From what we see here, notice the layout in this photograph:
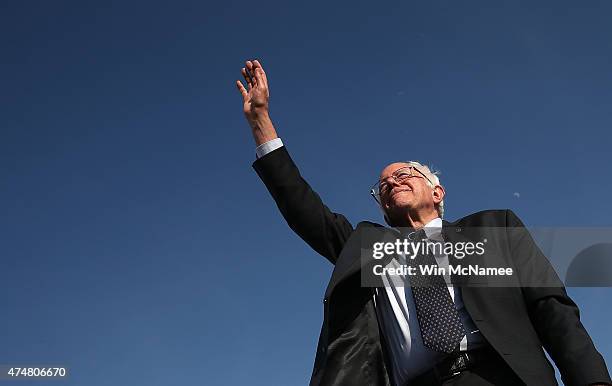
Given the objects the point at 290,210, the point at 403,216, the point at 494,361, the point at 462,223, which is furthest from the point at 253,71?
the point at 494,361

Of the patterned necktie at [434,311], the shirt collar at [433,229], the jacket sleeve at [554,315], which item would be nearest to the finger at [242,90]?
the shirt collar at [433,229]

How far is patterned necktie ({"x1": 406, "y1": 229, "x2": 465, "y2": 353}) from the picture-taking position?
4090 mm

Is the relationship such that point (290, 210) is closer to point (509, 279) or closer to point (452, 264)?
point (452, 264)

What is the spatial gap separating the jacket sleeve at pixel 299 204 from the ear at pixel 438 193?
1191 mm

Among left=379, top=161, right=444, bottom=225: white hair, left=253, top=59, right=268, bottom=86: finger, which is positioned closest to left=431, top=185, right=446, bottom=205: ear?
left=379, top=161, right=444, bottom=225: white hair

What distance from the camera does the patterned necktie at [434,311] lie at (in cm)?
409

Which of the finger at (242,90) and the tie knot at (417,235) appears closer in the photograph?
the tie knot at (417,235)

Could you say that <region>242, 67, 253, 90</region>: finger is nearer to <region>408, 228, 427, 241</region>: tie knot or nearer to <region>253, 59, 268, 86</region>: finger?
<region>253, 59, 268, 86</region>: finger

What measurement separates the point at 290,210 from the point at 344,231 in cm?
51

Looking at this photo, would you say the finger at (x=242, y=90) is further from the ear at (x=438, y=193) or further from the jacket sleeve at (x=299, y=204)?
the ear at (x=438, y=193)

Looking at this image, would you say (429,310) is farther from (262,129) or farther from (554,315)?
(262,129)

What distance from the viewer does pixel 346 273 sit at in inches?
179

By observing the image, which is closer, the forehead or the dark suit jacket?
the dark suit jacket

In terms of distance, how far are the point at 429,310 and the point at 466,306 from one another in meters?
0.25
